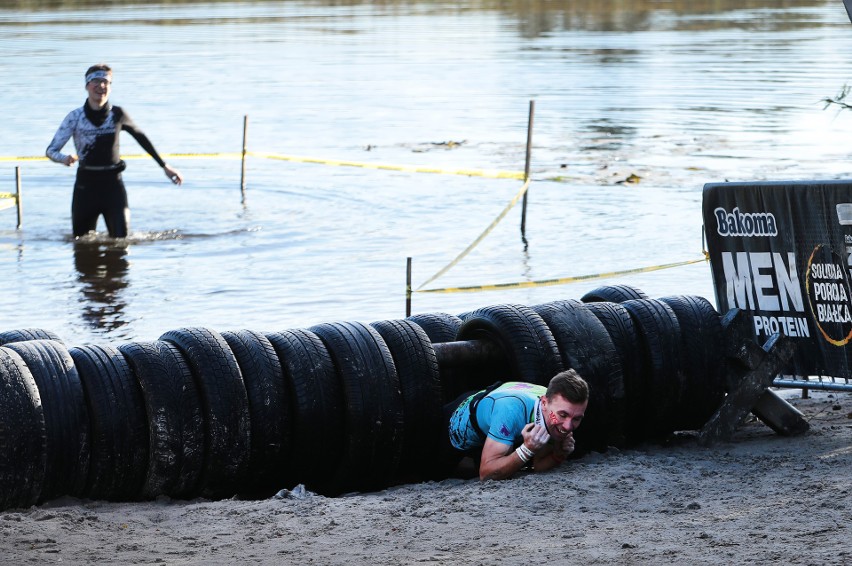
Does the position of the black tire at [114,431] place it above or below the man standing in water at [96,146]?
below

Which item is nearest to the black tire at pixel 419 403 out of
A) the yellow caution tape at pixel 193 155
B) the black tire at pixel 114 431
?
the black tire at pixel 114 431

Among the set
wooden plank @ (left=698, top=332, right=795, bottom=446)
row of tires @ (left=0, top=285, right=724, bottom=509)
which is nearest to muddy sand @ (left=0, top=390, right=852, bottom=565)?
row of tires @ (left=0, top=285, right=724, bottom=509)

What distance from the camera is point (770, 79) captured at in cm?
4109

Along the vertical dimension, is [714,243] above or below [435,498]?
above

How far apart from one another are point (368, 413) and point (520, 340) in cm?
109

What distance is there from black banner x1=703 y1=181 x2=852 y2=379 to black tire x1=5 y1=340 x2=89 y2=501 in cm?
430

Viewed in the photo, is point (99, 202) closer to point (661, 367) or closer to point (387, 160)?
point (661, 367)

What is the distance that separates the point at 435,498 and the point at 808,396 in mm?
3840

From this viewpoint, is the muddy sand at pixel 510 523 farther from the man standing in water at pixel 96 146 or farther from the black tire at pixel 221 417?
the man standing in water at pixel 96 146

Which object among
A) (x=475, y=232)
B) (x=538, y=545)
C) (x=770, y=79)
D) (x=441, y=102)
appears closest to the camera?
(x=538, y=545)

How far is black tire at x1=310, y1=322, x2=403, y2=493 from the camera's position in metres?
7.63

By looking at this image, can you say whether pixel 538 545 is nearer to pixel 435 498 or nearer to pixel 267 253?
pixel 435 498

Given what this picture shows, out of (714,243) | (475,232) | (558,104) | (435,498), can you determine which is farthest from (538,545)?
(558,104)

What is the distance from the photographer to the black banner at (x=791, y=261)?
844cm
